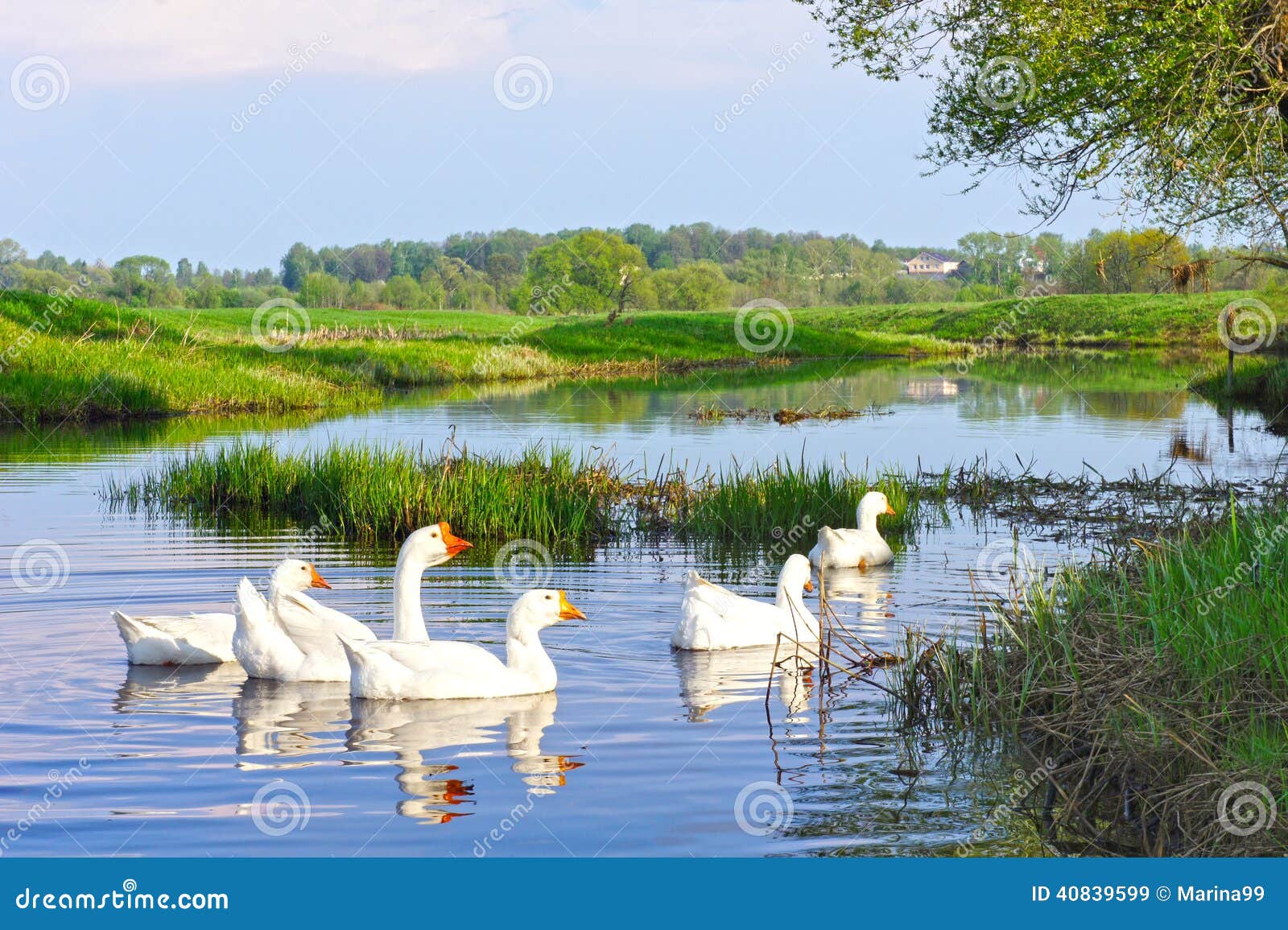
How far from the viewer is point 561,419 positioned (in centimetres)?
3828

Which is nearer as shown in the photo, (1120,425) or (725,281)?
(1120,425)

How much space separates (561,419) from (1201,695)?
3133cm

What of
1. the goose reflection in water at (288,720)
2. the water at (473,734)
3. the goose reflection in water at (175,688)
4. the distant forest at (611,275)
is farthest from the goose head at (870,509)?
the distant forest at (611,275)

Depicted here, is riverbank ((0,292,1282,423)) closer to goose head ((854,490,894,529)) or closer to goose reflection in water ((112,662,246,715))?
goose head ((854,490,894,529))

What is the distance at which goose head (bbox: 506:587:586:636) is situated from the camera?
10.3 meters

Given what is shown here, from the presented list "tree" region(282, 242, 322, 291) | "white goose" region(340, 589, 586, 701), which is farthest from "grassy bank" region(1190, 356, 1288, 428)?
"tree" region(282, 242, 322, 291)

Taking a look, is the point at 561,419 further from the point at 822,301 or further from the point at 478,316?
the point at 822,301

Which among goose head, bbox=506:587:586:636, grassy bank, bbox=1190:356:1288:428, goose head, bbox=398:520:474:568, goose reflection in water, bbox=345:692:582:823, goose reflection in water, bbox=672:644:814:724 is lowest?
goose reflection in water, bbox=345:692:582:823

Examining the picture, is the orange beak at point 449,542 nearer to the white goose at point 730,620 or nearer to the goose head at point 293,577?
the goose head at point 293,577

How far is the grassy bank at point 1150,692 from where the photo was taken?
6.83m

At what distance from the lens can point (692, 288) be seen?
121438mm

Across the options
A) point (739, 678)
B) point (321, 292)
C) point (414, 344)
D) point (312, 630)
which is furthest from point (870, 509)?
point (321, 292)

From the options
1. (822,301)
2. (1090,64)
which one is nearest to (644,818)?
(1090,64)

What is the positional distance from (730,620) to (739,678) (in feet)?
2.92
